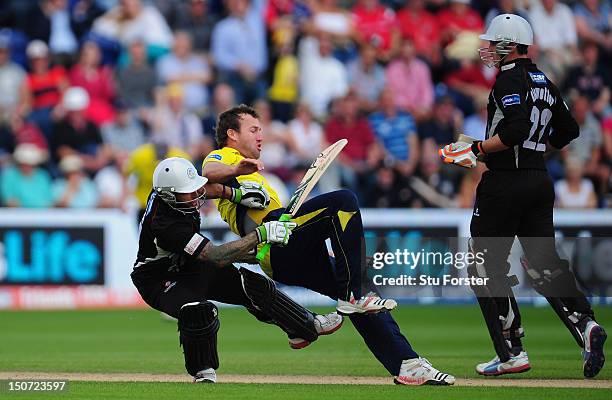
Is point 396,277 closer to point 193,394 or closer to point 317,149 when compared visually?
A: point 193,394

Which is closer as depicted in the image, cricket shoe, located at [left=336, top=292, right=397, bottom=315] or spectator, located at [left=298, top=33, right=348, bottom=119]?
cricket shoe, located at [left=336, top=292, right=397, bottom=315]

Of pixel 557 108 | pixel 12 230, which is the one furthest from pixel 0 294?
pixel 557 108

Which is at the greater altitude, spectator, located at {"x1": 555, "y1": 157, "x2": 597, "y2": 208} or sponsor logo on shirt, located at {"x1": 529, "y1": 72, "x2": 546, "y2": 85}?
sponsor logo on shirt, located at {"x1": 529, "y1": 72, "x2": 546, "y2": 85}

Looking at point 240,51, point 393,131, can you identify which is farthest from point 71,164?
point 393,131

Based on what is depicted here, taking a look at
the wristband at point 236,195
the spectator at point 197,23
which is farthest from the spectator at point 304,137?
the wristband at point 236,195

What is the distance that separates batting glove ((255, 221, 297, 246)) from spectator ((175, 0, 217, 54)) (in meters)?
11.6

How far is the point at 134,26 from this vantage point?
1998 centimetres

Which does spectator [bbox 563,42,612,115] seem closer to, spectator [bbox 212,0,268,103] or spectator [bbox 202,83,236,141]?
spectator [bbox 212,0,268,103]

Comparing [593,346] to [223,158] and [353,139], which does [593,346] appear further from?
[353,139]

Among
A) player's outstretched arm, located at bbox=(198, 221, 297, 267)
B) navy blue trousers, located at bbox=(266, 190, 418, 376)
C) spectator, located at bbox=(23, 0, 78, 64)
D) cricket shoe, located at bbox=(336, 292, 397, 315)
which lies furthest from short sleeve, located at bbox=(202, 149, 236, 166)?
spectator, located at bbox=(23, 0, 78, 64)

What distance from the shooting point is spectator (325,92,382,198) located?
18.9 metres

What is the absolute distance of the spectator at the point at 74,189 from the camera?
18266mm

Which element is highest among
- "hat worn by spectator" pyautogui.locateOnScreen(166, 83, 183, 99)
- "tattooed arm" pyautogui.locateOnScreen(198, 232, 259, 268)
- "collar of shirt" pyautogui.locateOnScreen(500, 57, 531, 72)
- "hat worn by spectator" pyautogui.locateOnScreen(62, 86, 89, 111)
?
"collar of shirt" pyautogui.locateOnScreen(500, 57, 531, 72)

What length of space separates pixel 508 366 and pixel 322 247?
1849mm
